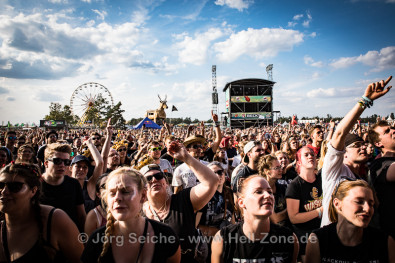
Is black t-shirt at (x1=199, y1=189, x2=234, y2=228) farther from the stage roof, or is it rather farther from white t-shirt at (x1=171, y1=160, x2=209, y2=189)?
the stage roof

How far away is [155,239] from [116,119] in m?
58.8

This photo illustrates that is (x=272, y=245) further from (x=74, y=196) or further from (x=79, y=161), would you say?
(x=79, y=161)

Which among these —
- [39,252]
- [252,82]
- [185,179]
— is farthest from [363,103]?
[252,82]

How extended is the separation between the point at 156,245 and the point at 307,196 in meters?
2.06

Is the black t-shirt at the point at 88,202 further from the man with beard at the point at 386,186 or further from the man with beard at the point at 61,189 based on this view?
the man with beard at the point at 386,186

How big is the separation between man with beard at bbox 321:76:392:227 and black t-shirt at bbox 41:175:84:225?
299cm

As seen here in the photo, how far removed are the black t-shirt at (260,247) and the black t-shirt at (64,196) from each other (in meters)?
1.95

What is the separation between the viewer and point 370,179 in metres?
2.66

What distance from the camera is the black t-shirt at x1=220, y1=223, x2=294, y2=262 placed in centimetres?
193

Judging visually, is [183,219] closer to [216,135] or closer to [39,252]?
[39,252]

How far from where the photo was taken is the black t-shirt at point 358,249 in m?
1.86

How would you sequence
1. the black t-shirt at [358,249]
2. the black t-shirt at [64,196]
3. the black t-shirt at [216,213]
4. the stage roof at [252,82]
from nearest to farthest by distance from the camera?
the black t-shirt at [358,249] → the black t-shirt at [64,196] → the black t-shirt at [216,213] → the stage roof at [252,82]

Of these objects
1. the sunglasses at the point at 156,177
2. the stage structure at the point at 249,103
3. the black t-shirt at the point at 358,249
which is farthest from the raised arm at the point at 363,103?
the stage structure at the point at 249,103

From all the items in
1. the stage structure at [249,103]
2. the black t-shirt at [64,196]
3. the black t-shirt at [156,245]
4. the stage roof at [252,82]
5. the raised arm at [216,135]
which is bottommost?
the black t-shirt at [156,245]
